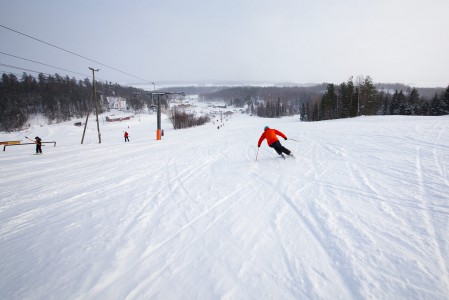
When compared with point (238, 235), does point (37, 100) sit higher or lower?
higher

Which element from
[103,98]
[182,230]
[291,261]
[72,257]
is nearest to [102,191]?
[72,257]

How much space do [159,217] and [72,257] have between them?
162 centimetres

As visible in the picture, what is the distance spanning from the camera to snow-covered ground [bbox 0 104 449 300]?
2.71 meters

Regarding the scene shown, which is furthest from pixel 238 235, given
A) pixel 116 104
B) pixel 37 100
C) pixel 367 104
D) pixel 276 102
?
pixel 116 104

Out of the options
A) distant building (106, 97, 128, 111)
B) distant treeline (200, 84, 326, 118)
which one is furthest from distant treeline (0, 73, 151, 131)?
distant treeline (200, 84, 326, 118)

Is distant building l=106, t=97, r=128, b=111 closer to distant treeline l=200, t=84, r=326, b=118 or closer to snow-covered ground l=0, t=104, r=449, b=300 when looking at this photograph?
distant treeline l=200, t=84, r=326, b=118

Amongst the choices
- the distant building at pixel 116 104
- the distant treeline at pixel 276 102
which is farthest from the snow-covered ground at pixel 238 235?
the distant building at pixel 116 104

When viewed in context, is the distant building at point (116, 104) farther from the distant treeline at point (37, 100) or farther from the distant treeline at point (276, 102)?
the distant treeline at point (276, 102)

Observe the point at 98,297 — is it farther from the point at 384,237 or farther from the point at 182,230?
the point at 384,237

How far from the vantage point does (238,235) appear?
3754mm

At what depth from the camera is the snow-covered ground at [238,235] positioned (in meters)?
2.71

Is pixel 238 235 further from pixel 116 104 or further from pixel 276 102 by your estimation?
pixel 116 104

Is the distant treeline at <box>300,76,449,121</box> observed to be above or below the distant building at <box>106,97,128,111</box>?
below

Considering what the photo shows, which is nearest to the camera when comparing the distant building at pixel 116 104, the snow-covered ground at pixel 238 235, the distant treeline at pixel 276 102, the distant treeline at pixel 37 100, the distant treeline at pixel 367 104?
the snow-covered ground at pixel 238 235
